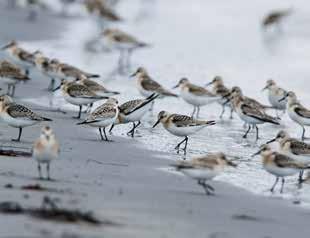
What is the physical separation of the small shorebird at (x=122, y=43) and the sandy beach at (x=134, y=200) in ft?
32.4

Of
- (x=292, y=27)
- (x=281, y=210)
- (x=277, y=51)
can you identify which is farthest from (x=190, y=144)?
(x=292, y=27)

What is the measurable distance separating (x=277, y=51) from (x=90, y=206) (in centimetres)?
1670

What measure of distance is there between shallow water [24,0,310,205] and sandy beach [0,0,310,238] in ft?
2.55

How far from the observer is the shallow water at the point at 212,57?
1378cm

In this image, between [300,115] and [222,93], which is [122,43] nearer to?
[222,93]

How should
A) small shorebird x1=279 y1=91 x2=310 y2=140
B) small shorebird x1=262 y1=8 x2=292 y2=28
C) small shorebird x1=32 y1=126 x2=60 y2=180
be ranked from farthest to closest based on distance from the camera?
small shorebird x1=262 y1=8 x2=292 y2=28, small shorebird x1=279 y1=91 x2=310 y2=140, small shorebird x1=32 y1=126 x2=60 y2=180

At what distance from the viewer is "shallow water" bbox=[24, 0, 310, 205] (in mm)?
13781

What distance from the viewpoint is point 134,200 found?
9.09 meters

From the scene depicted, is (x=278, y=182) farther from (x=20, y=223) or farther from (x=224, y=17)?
(x=224, y=17)

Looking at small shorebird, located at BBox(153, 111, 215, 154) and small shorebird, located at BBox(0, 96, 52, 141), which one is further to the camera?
small shorebird, located at BBox(153, 111, 215, 154)

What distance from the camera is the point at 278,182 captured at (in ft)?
37.1

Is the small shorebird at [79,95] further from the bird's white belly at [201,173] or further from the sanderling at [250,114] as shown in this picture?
the bird's white belly at [201,173]

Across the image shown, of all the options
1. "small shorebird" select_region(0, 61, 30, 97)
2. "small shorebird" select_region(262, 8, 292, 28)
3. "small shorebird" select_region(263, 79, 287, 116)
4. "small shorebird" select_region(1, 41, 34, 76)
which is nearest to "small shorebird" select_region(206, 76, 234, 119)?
"small shorebird" select_region(263, 79, 287, 116)

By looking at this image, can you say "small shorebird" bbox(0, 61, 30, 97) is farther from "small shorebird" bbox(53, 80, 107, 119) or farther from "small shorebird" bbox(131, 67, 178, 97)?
"small shorebird" bbox(131, 67, 178, 97)
